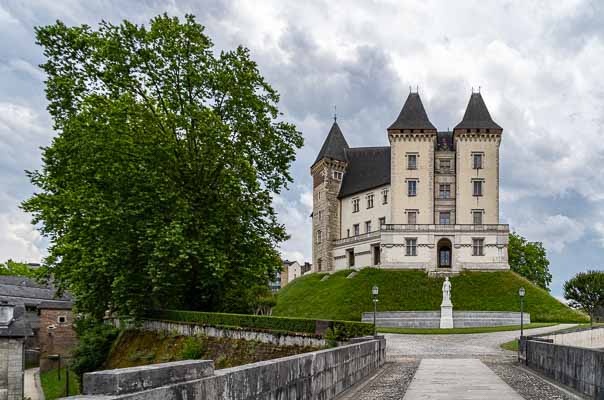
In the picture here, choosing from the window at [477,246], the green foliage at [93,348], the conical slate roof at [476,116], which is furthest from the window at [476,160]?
the green foliage at [93,348]

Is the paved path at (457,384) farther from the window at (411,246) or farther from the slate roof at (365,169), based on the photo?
the slate roof at (365,169)

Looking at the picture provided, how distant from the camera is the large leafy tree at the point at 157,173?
25578 millimetres

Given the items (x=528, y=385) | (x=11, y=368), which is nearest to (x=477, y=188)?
(x=11, y=368)

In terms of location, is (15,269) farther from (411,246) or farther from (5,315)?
(5,315)

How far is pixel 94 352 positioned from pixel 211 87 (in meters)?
16.0

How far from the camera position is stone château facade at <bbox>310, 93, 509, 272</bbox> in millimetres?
60219

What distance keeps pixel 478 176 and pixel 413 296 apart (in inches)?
659

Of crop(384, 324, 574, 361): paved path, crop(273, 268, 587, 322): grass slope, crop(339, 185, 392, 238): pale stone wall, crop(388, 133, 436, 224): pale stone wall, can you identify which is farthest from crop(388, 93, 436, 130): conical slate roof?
crop(384, 324, 574, 361): paved path

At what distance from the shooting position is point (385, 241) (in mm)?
61406

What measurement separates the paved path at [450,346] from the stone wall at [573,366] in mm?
6873

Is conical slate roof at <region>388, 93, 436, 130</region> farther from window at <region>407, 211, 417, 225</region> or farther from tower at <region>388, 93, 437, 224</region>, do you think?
window at <region>407, 211, 417, 225</region>

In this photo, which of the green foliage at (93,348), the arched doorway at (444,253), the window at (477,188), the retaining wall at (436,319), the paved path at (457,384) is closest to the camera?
the paved path at (457,384)

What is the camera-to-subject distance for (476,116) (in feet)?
205

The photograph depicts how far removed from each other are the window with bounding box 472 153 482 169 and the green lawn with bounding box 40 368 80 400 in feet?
148
